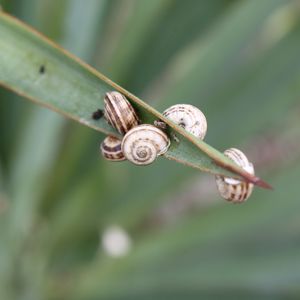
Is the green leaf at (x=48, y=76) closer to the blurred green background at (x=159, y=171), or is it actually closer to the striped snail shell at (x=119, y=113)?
the striped snail shell at (x=119, y=113)

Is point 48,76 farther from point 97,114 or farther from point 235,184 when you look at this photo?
point 235,184

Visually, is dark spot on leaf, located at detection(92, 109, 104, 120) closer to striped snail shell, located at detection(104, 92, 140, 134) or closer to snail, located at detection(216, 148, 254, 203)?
striped snail shell, located at detection(104, 92, 140, 134)

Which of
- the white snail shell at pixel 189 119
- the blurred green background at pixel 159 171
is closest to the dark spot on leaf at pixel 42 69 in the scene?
the white snail shell at pixel 189 119

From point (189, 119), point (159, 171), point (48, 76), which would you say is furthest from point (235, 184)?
point (159, 171)

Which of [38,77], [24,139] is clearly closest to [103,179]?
[24,139]

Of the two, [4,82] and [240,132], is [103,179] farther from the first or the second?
[4,82]

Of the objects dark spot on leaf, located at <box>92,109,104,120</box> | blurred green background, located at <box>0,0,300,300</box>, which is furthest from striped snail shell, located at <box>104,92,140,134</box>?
blurred green background, located at <box>0,0,300,300</box>
